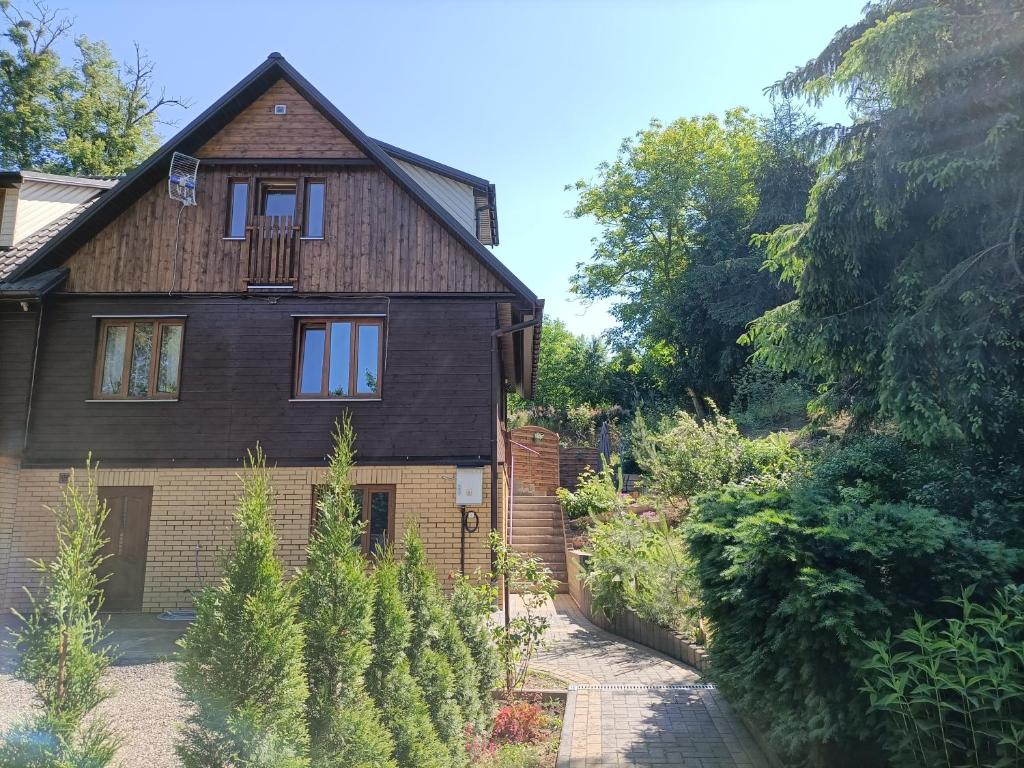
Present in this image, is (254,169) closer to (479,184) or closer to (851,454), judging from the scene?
(479,184)

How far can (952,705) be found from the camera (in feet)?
12.4

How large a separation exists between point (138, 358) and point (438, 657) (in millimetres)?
9801

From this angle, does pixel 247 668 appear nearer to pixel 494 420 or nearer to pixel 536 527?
pixel 494 420

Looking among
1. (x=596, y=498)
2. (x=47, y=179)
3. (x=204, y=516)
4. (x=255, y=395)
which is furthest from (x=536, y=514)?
(x=47, y=179)

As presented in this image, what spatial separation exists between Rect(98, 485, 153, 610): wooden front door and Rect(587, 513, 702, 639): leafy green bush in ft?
25.7

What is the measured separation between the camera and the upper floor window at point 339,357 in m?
12.3

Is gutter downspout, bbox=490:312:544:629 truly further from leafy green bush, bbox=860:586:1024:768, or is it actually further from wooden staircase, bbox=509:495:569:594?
leafy green bush, bbox=860:586:1024:768

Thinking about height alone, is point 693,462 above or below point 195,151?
below

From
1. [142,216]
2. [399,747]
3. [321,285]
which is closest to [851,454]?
[399,747]

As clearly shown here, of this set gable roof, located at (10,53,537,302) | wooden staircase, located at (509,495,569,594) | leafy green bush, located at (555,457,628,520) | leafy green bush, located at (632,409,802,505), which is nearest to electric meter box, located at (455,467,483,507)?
leafy green bush, located at (555,457,628,520)

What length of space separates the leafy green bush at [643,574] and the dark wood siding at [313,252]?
16.3ft

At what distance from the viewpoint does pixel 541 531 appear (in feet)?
53.4

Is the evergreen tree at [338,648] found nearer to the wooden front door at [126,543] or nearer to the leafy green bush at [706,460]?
the wooden front door at [126,543]

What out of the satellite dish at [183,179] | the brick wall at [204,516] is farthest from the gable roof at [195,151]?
the brick wall at [204,516]
